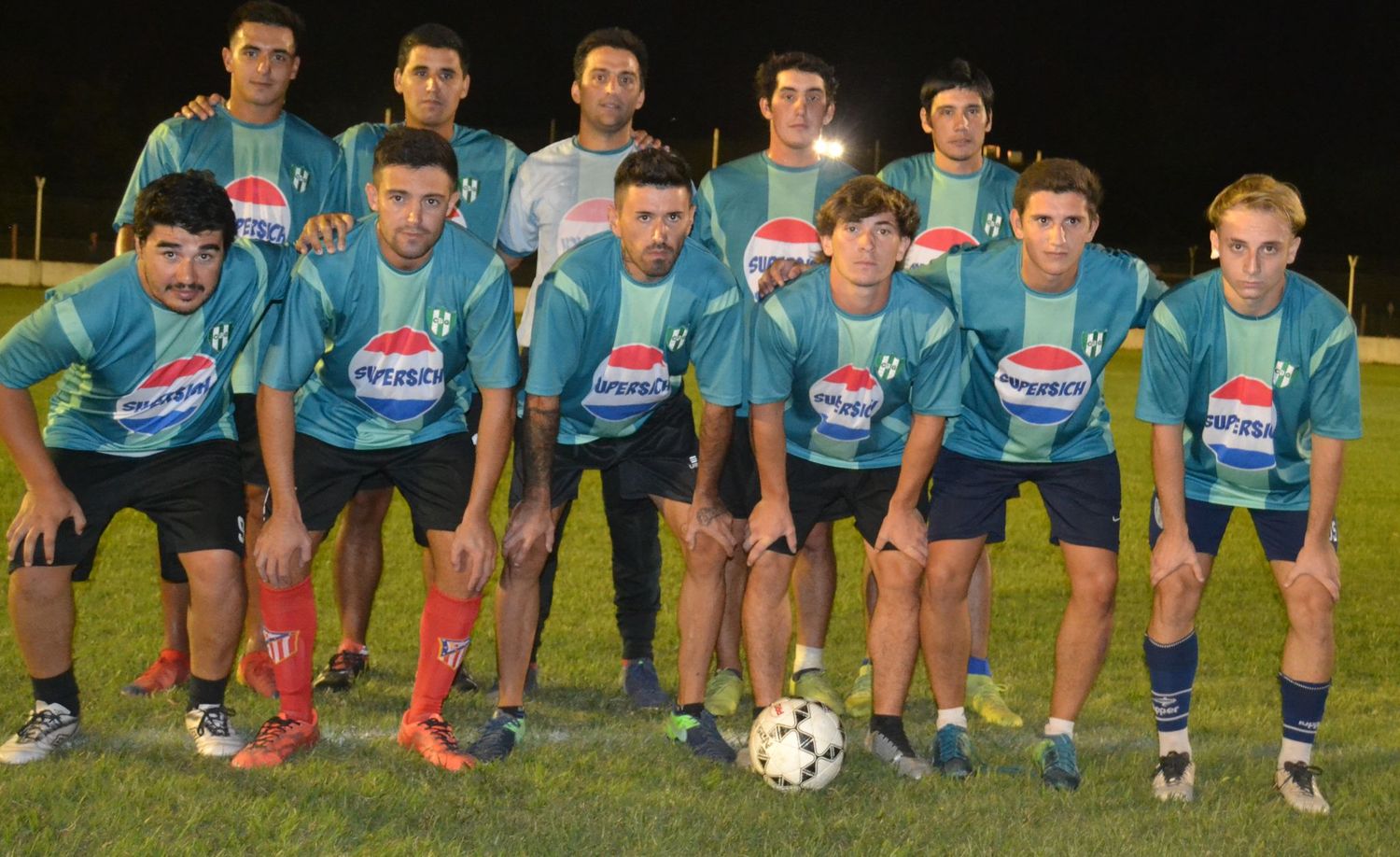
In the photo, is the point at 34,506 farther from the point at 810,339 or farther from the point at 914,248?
the point at 914,248

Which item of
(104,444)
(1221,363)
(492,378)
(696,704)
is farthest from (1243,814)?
(104,444)

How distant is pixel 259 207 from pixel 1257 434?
11.8 feet

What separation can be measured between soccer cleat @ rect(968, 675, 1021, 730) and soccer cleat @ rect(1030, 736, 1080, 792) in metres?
0.47

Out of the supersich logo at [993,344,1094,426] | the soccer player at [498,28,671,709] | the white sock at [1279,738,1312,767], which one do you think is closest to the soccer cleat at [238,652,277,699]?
the soccer player at [498,28,671,709]

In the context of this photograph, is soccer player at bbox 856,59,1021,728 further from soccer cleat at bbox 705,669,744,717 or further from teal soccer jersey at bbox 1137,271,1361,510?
teal soccer jersey at bbox 1137,271,1361,510

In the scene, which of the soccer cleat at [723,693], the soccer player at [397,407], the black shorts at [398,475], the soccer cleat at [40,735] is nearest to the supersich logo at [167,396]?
the soccer player at [397,407]

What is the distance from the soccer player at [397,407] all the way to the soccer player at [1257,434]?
207 centimetres

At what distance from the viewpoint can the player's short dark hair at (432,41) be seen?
5496 mm

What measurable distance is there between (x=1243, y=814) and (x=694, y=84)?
2001 inches

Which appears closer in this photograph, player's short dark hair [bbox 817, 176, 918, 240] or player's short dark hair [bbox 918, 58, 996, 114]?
player's short dark hair [bbox 817, 176, 918, 240]

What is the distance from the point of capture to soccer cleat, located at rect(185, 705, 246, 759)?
433 cm

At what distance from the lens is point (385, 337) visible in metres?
4.47

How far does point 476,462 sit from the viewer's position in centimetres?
447

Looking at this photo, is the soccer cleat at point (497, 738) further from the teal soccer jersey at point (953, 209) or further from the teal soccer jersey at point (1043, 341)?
the teal soccer jersey at point (953, 209)
